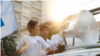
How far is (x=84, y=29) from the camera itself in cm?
153

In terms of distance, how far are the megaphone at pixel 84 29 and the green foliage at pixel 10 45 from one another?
3386 millimetres

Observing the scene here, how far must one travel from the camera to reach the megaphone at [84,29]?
4.87 feet

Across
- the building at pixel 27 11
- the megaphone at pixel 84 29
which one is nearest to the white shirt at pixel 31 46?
the megaphone at pixel 84 29

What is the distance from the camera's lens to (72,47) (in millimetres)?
1772

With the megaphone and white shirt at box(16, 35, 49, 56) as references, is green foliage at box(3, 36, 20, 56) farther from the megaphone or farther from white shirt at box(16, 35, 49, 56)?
the megaphone

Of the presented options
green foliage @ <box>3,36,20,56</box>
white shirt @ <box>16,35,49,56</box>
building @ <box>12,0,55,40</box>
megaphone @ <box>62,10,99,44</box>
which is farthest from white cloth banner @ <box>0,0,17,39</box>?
green foliage @ <box>3,36,20,56</box>

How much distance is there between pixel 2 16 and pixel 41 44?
66cm

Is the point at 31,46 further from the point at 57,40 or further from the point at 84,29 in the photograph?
the point at 84,29

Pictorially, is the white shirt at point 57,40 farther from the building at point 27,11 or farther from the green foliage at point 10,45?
the green foliage at point 10,45

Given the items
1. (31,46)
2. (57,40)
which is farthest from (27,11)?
(31,46)

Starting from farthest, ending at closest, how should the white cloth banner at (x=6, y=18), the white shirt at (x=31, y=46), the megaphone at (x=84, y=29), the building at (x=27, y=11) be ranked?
1. the building at (x=27, y=11)
2. the megaphone at (x=84, y=29)
3. the white shirt at (x=31, y=46)
4. the white cloth banner at (x=6, y=18)

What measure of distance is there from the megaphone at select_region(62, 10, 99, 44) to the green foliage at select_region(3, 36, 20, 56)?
3.39 m

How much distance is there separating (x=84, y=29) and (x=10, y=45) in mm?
3761

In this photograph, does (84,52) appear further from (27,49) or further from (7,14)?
(7,14)
